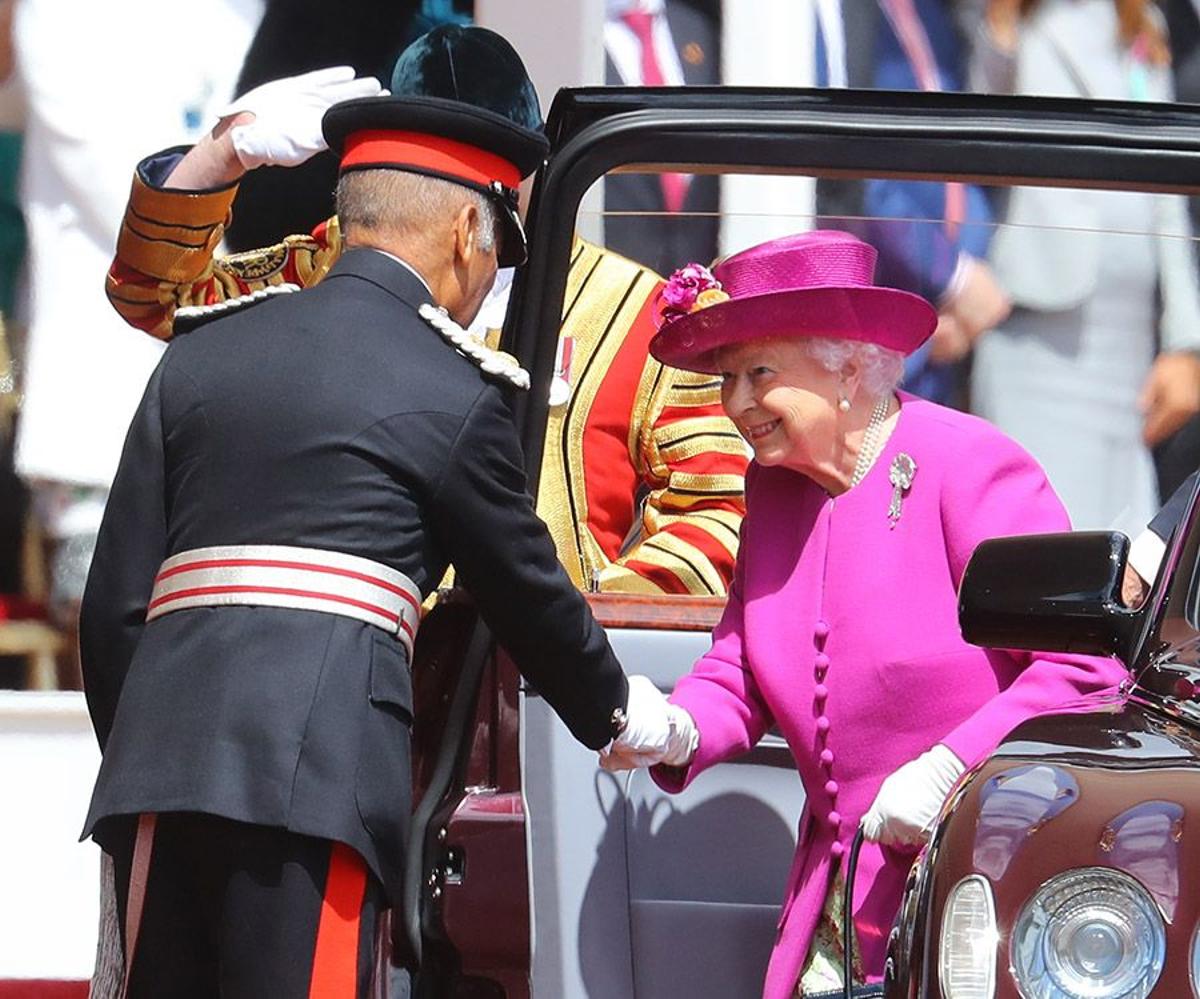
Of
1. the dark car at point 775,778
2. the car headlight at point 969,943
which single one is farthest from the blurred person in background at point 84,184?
the car headlight at point 969,943

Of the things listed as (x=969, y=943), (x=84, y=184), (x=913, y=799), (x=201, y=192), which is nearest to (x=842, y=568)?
(x=913, y=799)

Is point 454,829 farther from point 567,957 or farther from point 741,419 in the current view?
point 741,419

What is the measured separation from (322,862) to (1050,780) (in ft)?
2.99

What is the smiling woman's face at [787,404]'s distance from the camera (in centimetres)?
314

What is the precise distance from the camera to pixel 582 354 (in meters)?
4.18

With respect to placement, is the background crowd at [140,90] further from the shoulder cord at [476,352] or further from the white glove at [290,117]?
the shoulder cord at [476,352]

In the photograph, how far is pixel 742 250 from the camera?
3309 mm

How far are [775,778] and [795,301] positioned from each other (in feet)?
2.66

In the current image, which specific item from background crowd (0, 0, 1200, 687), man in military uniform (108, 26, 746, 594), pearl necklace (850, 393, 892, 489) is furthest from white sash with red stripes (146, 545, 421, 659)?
background crowd (0, 0, 1200, 687)

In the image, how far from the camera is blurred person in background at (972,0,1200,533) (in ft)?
11.6

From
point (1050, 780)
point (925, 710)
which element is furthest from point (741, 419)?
point (1050, 780)

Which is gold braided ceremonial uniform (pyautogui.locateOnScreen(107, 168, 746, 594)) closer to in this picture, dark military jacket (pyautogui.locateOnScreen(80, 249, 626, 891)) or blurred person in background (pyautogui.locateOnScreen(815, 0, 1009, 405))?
blurred person in background (pyautogui.locateOnScreen(815, 0, 1009, 405))

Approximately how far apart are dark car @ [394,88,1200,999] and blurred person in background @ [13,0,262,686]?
2.19 meters

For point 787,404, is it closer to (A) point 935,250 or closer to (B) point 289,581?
(A) point 935,250
